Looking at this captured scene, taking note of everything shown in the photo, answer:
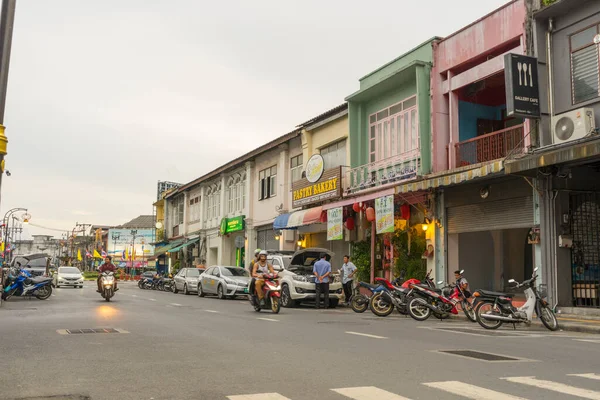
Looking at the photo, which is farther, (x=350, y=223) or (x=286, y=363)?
(x=350, y=223)

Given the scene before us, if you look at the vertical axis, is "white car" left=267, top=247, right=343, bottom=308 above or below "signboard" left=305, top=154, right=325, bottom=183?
below

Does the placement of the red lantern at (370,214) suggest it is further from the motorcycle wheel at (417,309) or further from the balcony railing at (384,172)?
the motorcycle wheel at (417,309)

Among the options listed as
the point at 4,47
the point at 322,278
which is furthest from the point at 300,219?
the point at 4,47

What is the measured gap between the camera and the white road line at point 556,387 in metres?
5.65

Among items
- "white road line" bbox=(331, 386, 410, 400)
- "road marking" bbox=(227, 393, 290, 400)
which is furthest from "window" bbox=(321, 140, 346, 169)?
"road marking" bbox=(227, 393, 290, 400)

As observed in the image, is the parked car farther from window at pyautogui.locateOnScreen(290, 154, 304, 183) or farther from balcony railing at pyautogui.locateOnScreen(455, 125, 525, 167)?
balcony railing at pyautogui.locateOnScreen(455, 125, 525, 167)

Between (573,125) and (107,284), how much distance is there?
15593mm

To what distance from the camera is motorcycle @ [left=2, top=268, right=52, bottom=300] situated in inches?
852

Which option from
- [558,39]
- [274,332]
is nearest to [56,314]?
[274,332]

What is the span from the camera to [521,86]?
16.3 meters

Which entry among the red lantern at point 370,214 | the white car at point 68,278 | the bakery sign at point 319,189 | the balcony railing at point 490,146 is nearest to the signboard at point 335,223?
the bakery sign at point 319,189

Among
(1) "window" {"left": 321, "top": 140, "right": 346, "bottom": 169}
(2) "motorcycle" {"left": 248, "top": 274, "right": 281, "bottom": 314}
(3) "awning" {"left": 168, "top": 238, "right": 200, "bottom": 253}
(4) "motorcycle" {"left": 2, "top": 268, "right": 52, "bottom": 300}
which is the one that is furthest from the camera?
(3) "awning" {"left": 168, "top": 238, "right": 200, "bottom": 253}

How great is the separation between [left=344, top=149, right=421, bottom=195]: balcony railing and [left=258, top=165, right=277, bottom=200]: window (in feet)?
30.9

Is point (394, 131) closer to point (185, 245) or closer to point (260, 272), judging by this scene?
point (260, 272)
